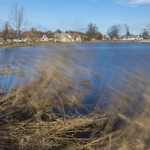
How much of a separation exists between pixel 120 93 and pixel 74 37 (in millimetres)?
106097

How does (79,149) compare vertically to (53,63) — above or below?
below

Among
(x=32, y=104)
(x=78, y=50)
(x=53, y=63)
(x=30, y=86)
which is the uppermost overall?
(x=78, y=50)

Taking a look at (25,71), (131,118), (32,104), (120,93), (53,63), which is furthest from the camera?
(25,71)

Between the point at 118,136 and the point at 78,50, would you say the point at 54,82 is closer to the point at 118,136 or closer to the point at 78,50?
the point at 78,50

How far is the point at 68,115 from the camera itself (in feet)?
11.4

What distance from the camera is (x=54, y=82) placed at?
380 cm

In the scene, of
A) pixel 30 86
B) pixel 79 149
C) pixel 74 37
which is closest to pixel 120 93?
pixel 79 149

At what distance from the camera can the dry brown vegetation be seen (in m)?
2.37

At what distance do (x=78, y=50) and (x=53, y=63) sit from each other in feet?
2.24

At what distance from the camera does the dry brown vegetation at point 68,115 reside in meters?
2.37

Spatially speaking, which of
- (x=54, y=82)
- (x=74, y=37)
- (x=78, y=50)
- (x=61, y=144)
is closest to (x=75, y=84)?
(x=54, y=82)

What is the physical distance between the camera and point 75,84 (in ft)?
13.1

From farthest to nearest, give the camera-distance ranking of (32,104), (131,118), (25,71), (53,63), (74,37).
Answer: (74,37), (25,71), (53,63), (32,104), (131,118)

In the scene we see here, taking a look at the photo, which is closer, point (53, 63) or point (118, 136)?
point (118, 136)
